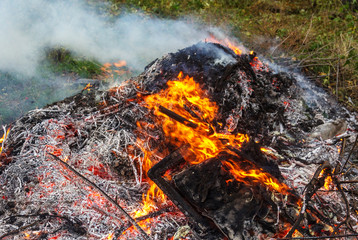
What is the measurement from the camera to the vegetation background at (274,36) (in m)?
5.68

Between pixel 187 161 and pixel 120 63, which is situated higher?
pixel 120 63

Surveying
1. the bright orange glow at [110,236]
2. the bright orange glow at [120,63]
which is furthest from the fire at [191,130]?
the bright orange glow at [120,63]

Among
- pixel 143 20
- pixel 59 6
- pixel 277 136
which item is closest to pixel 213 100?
pixel 277 136

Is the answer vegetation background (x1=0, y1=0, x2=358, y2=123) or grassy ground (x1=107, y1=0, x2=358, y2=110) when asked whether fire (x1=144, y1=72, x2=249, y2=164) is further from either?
grassy ground (x1=107, y1=0, x2=358, y2=110)

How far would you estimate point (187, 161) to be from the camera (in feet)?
10.3

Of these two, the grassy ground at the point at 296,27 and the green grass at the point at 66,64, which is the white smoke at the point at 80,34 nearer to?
the green grass at the point at 66,64

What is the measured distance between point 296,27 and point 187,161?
22.6ft

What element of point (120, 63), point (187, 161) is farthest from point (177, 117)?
point (120, 63)

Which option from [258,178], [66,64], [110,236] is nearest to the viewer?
[110,236]

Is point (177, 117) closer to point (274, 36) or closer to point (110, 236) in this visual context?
point (110, 236)

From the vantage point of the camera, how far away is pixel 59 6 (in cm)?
704

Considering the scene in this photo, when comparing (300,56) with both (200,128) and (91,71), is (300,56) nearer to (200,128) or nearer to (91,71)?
(200,128)

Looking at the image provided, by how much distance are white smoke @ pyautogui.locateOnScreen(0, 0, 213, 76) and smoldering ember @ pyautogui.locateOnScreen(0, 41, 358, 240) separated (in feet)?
8.11

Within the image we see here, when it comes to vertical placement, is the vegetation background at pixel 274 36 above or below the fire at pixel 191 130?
above
